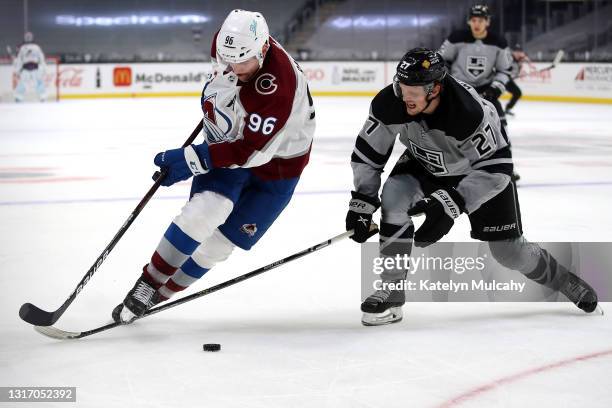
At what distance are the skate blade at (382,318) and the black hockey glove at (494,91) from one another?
3.31m

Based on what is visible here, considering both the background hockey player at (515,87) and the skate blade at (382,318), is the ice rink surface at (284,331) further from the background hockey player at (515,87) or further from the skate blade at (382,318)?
the background hockey player at (515,87)

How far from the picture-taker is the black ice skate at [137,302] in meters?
3.00

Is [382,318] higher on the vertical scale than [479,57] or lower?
lower

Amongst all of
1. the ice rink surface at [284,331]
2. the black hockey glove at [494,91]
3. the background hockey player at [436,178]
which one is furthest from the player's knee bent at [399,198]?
the black hockey glove at [494,91]

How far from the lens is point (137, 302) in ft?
9.87

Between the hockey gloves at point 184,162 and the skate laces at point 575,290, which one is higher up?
the hockey gloves at point 184,162

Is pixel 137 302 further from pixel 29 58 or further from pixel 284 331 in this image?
pixel 29 58

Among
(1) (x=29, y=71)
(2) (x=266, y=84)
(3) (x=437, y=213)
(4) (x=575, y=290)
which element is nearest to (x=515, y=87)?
(1) (x=29, y=71)

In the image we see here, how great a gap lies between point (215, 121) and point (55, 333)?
0.87m

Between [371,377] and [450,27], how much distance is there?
17726 mm

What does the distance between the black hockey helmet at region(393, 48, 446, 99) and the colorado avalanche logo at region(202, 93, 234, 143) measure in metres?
0.58

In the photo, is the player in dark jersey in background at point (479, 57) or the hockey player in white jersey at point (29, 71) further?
the hockey player in white jersey at point (29, 71)

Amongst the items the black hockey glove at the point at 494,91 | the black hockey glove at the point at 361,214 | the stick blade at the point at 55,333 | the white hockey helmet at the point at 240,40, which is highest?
the white hockey helmet at the point at 240,40

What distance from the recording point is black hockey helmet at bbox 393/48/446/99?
2.88 m
